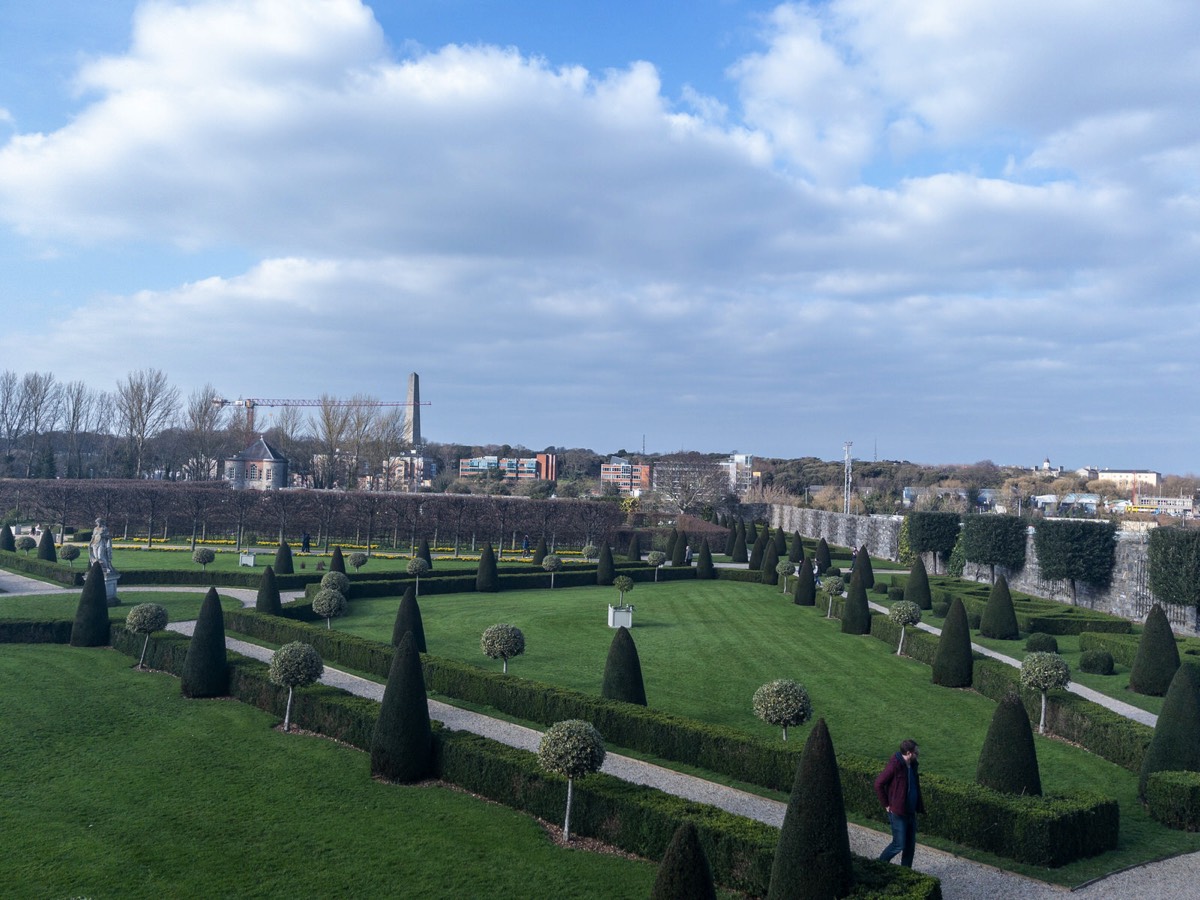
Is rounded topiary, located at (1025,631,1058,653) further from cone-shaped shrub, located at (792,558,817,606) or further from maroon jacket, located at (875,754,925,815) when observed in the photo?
maroon jacket, located at (875,754,925,815)

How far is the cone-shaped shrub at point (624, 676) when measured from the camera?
15461 millimetres

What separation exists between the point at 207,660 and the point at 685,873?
12919 millimetres

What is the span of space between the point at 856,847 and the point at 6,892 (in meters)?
9.49

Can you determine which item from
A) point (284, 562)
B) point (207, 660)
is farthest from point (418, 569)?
point (207, 660)

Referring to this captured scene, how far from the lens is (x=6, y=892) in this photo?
889cm

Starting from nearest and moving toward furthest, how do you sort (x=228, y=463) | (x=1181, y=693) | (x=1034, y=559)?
(x=1181, y=693) → (x=1034, y=559) → (x=228, y=463)

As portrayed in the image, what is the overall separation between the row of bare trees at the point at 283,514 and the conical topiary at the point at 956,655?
31.8m

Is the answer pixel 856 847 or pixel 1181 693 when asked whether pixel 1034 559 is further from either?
pixel 856 847

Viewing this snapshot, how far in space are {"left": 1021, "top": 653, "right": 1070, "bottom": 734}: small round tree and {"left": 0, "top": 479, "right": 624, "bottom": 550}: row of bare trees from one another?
116 ft

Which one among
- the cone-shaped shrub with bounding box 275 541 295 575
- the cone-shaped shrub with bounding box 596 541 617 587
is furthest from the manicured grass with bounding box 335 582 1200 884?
the cone-shaped shrub with bounding box 275 541 295 575

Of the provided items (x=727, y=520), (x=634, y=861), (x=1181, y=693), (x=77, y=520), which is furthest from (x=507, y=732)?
(x=727, y=520)

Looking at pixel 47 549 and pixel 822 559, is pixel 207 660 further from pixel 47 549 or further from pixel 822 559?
pixel 822 559

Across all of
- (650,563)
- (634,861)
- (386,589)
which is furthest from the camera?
(650,563)

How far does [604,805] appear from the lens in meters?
10.5
